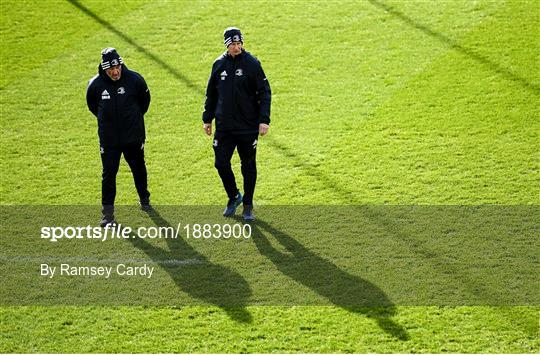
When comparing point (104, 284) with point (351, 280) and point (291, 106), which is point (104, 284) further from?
point (291, 106)

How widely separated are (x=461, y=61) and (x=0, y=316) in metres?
8.94

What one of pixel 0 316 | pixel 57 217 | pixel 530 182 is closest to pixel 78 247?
pixel 57 217

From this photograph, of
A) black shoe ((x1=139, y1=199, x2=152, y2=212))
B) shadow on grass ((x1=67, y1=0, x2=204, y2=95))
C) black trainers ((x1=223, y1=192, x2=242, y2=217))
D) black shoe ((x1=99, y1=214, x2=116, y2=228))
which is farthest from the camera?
shadow on grass ((x1=67, y1=0, x2=204, y2=95))

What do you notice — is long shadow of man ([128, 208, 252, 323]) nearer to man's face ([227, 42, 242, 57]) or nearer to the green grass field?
the green grass field

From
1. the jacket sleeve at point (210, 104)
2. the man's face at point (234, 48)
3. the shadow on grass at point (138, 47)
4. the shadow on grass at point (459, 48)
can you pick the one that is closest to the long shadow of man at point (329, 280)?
the jacket sleeve at point (210, 104)

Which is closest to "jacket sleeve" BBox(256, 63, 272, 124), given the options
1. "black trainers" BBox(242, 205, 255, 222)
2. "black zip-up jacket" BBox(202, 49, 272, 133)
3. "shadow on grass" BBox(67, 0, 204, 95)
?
"black zip-up jacket" BBox(202, 49, 272, 133)

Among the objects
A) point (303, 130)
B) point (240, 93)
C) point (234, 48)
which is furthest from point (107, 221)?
point (303, 130)

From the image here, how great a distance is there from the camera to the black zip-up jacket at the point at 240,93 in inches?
472

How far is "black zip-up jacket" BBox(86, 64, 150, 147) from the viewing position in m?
12.0

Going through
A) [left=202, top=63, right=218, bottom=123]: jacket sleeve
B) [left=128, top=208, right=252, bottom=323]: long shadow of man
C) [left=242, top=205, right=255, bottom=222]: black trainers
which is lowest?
[left=128, top=208, right=252, bottom=323]: long shadow of man

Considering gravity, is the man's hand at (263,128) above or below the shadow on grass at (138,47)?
below

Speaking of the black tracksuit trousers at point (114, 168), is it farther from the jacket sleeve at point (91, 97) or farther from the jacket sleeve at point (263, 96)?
the jacket sleeve at point (263, 96)

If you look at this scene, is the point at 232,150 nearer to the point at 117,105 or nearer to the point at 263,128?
the point at 263,128

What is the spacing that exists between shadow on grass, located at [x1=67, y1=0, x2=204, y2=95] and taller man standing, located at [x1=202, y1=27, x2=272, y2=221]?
12.9 ft
